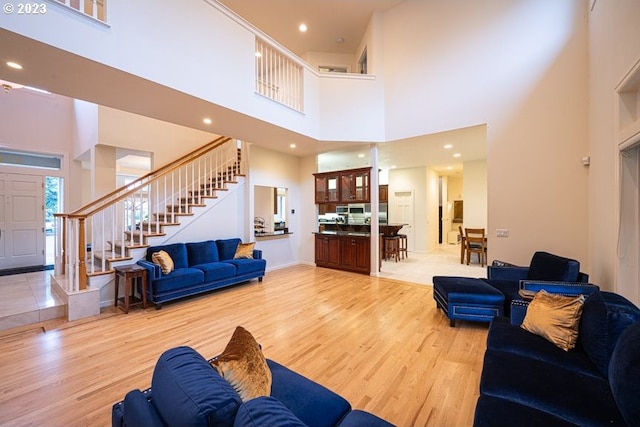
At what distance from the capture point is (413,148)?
6.37 m

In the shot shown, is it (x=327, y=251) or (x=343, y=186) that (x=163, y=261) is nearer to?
(x=327, y=251)

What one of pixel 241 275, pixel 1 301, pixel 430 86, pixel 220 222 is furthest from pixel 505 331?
pixel 1 301

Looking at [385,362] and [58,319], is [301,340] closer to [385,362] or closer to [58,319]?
[385,362]

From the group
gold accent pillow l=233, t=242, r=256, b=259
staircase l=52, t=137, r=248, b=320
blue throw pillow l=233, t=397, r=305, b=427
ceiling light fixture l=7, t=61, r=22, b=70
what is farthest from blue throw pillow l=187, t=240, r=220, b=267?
blue throw pillow l=233, t=397, r=305, b=427

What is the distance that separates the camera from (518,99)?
4316 mm

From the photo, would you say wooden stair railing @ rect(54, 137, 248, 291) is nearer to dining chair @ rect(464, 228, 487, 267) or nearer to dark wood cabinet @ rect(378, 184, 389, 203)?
dark wood cabinet @ rect(378, 184, 389, 203)

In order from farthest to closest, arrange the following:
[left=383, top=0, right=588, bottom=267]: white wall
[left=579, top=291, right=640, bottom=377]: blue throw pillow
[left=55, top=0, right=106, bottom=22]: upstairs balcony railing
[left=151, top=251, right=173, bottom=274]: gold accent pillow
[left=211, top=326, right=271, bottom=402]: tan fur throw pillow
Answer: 1. [left=151, top=251, right=173, bottom=274]: gold accent pillow
2. [left=383, top=0, right=588, bottom=267]: white wall
3. [left=55, top=0, right=106, bottom=22]: upstairs balcony railing
4. [left=579, top=291, right=640, bottom=377]: blue throw pillow
5. [left=211, top=326, right=271, bottom=402]: tan fur throw pillow

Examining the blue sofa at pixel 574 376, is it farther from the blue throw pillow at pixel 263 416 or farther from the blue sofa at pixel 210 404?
the blue throw pillow at pixel 263 416

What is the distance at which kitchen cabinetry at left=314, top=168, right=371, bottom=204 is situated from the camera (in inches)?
243

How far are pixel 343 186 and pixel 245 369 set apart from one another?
18.2 ft

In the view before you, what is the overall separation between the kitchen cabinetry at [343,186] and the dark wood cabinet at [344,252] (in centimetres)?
93

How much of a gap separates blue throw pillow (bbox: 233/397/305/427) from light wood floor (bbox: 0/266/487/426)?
4.65 ft

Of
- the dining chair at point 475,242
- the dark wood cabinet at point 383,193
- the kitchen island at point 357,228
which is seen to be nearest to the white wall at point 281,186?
the kitchen island at point 357,228

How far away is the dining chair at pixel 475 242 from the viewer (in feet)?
22.0
